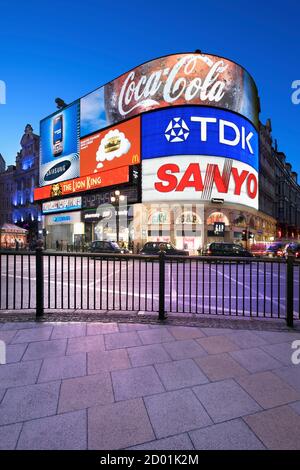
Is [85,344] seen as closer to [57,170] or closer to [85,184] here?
[85,184]

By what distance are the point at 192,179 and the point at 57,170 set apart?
1040 inches

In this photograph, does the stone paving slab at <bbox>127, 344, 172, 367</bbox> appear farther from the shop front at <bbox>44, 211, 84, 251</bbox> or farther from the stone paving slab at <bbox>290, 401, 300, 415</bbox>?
the shop front at <bbox>44, 211, 84, 251</bbox>

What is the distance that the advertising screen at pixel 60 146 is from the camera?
139 feet

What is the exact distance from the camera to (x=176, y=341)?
14.0ft

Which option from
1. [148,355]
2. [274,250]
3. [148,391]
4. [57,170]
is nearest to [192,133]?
[274,250]

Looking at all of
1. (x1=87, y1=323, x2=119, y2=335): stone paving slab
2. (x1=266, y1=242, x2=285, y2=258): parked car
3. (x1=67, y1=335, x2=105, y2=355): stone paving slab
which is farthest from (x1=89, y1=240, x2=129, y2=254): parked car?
(x1=67, y1=335, x2=105, y2=355): stone paving slab

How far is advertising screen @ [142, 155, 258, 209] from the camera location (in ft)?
96.1

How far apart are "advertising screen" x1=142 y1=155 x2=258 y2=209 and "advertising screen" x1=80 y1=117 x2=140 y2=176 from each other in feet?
10.4

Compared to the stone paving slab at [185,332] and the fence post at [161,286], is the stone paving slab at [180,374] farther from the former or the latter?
the fence post at [161,286]

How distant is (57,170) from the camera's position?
45125 mm

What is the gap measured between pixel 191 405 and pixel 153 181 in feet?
96.1

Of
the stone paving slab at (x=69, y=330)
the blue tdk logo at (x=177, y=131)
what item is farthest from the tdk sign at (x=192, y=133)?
the stone paving slab at (x=69, y=330)

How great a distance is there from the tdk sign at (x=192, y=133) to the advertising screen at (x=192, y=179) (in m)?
0.89
